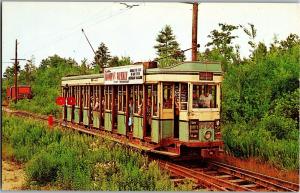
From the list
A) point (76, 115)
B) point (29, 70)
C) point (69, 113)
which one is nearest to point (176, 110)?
point (76, 115)

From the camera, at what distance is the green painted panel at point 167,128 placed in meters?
11.6

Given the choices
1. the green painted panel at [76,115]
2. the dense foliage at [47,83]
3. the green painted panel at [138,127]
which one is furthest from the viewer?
the green painted panel at [76,115]

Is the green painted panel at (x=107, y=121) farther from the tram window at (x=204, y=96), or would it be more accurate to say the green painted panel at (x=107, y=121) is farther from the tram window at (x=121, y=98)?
the tram window at (x=204, y=96)

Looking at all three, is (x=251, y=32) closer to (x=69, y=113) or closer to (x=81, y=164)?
(x=81, y=164)

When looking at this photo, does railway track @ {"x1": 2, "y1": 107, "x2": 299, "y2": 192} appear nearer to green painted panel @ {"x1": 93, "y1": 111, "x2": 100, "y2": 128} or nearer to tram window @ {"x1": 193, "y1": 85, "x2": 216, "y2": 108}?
tram window @ {"x1": 193, "y1": 85, "x2": 216, "y2": 108}

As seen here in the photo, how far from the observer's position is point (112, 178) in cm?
1022

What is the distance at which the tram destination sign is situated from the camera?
40.1 feet

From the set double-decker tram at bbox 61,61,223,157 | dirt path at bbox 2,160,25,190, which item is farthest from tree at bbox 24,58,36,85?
dirt path at bbox 2,160,25,190

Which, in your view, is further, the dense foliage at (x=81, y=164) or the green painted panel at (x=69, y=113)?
the green painted panel at (x=69, y=113)

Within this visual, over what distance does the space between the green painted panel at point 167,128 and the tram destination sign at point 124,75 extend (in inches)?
48.5

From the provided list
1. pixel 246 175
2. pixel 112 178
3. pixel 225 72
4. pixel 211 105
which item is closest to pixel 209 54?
pixel 225 72

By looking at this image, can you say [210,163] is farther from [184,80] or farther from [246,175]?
[184,80]

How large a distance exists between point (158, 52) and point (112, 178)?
5277mm

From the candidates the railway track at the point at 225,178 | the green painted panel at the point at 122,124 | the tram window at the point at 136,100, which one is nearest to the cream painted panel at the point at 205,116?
the railway track at the point at 225,178
